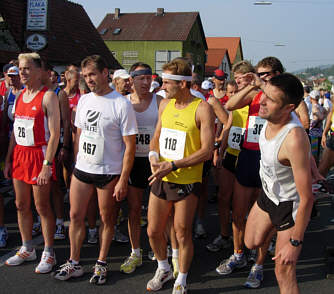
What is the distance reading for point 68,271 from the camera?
3.58 meters

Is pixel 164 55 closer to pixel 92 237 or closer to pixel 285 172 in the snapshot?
pixel 92 237

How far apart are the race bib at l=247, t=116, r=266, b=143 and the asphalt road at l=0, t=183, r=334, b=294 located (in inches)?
57.6

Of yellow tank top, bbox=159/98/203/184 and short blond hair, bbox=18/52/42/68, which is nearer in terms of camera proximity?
yellow tank top, bbox=159/98/203/184

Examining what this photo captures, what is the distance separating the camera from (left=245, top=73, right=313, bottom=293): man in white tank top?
2391 millimetres

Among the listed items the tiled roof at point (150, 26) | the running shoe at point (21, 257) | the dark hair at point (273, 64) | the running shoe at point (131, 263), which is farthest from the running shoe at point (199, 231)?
the tiled roof at point (150, 26)

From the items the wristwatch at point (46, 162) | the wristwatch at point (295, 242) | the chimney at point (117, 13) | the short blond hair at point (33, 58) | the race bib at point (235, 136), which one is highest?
the chimney at point (117, 13)

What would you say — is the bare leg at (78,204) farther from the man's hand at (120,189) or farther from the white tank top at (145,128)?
the white tank top at (145,128)

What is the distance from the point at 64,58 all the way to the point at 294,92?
1810 cm

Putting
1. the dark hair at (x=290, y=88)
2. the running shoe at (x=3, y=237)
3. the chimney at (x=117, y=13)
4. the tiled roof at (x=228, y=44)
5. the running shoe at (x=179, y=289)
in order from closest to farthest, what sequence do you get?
the dark hair at (x=290, y=88)
the running shoe at (x=179, y=289)
the running shoe at (x=3, y=237)
the chimney at (x=117, y=13)
the tiled roof at (x=228, y=44)

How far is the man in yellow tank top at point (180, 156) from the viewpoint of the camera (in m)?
3.12

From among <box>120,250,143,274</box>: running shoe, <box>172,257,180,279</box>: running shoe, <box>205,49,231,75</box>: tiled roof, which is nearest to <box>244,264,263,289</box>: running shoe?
<box>172,257,180,279</box>: running shoe

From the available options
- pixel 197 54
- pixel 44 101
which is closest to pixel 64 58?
pixel 44 101

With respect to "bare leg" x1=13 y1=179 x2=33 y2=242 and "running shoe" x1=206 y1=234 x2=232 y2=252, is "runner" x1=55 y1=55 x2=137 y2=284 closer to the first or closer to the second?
"bare leg" x1=13 y1=179 x2=33 y2=242

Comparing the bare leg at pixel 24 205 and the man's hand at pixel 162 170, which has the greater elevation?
the man's hand at pixel 162 170
